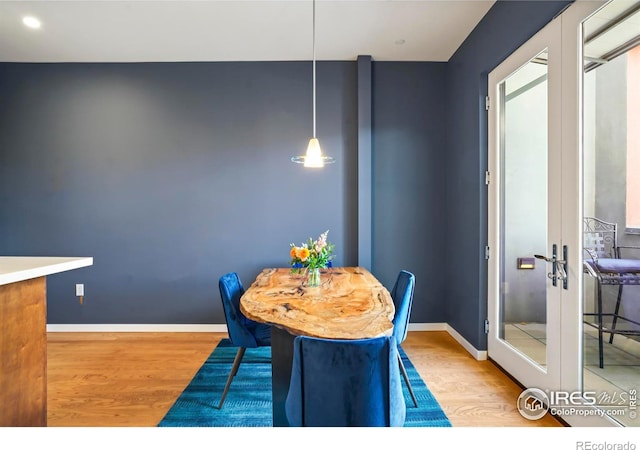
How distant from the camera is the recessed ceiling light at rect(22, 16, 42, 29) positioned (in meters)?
2.84

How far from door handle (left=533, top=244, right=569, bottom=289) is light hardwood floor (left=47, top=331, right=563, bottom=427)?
0.83 m

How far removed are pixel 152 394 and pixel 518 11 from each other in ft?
11.8

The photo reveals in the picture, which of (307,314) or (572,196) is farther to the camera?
(572,196)

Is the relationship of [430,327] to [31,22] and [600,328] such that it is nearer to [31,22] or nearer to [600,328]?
[600,328]

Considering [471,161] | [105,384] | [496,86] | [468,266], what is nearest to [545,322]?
[468,266]

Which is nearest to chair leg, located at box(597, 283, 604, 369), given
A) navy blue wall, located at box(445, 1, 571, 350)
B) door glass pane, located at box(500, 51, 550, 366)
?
door glass pane, located at box(500, 51, 550, 366)

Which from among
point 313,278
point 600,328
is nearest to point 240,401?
point 313,278

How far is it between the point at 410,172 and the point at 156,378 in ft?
9.75

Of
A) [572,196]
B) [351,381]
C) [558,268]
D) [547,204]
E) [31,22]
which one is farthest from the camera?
[31,22]

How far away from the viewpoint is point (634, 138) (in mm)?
1584

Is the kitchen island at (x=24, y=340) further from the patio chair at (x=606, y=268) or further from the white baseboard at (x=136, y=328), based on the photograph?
the patio chair at (x=606, y=268)

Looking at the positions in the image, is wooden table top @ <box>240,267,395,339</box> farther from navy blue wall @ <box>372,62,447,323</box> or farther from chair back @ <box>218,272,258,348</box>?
navy blue wall @ <box>372,62,447,323</box>

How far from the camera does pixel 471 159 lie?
300 centimetres

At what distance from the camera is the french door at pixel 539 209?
6.14 feet
